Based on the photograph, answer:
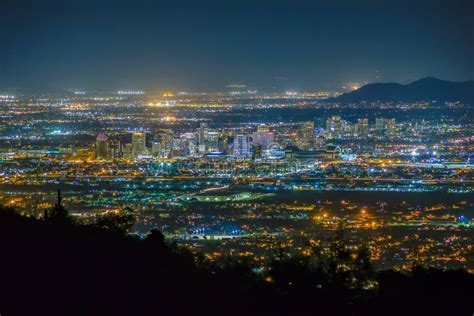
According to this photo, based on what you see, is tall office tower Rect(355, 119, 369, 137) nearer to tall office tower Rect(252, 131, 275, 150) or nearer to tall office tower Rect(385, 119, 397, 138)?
tall office tower Rect(385, 119, 397, 138)

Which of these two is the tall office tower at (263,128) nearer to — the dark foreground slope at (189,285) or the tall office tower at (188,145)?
the tall office tower at (188,145)

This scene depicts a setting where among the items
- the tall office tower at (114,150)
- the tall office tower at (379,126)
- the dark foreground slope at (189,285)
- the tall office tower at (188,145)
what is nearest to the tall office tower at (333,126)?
the tall office tower at (379,126)

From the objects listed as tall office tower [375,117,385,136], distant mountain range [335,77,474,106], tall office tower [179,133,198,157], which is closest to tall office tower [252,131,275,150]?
tall office tower [179,133,198,157]

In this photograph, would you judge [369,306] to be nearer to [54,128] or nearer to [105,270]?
[105,270]

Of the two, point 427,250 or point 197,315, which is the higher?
point 197,315

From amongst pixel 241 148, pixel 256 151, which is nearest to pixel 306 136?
pixel 241 148

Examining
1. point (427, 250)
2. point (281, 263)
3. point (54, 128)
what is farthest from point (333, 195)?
point (54, 128)
